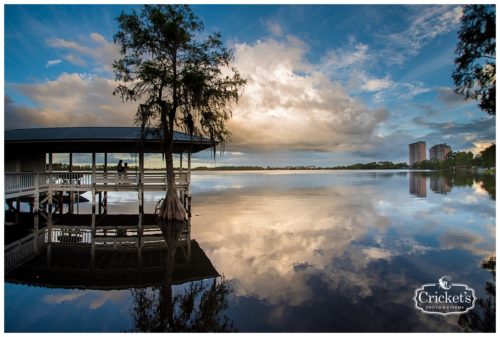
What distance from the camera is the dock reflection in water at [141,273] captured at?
548 cm

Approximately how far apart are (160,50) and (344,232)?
41.4 ft

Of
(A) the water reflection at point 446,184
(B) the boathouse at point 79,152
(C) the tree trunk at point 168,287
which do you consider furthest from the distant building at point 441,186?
(C) the tree trunk at point 168,287

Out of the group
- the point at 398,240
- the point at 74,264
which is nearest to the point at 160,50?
the point at 74,264

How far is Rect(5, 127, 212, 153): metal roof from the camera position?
13586 mm

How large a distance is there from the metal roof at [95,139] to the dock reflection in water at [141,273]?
14.5 feet

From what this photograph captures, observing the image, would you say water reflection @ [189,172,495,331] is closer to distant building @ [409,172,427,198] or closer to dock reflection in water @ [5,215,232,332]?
dock reflection in water @ [5,215,232,332]

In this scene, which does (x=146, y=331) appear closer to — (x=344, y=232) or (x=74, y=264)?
(x=74, y=264)

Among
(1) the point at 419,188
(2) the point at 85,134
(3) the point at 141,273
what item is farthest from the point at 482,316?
(1) the point at 419,188

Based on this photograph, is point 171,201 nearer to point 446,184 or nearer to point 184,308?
point 184,308

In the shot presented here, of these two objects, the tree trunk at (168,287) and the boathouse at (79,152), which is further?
the boathouse at (79,152)

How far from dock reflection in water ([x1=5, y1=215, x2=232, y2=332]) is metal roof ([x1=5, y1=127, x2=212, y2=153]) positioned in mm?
4434

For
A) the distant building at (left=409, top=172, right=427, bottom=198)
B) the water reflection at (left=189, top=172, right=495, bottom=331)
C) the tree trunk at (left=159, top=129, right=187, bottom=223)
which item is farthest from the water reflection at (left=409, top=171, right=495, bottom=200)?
the tree trunk at (left=159, top=129, right=187, bottom=223)

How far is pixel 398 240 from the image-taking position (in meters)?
10.9

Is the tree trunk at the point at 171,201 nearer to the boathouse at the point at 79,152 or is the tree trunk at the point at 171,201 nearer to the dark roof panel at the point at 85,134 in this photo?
the boathouse at the point at 79,152
